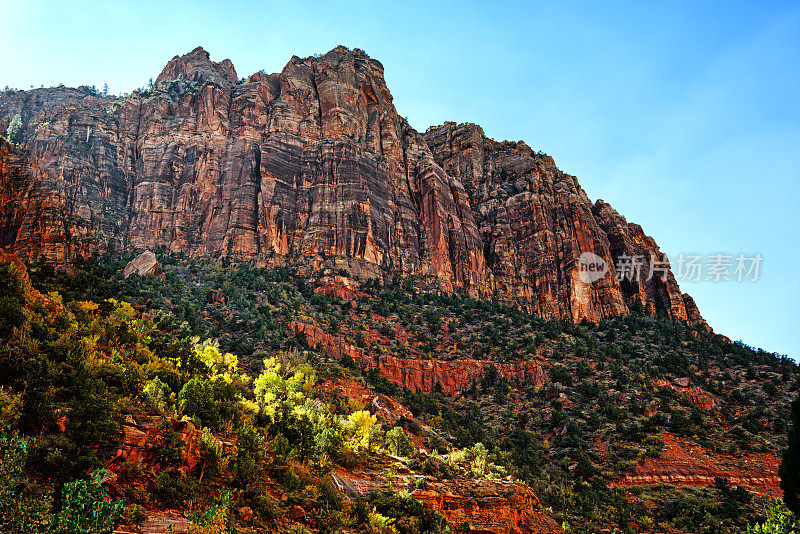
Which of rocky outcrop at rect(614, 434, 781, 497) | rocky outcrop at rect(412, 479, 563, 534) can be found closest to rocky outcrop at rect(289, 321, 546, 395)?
rocky outcrop at rect(614, 434, 781, 497)

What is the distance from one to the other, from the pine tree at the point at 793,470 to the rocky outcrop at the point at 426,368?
4751 centimetres

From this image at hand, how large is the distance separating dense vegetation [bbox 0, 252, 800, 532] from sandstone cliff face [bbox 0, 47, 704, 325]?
9181 millimetres

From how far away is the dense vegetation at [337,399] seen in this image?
17.5 m

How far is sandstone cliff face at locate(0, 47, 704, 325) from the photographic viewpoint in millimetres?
89438

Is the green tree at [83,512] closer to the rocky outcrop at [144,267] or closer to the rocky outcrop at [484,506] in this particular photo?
the rocky outcrop at [484,506]

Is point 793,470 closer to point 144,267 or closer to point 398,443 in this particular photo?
point 398,443

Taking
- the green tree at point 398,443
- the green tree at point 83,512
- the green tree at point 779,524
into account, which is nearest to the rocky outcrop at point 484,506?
the green tree at point 398,443

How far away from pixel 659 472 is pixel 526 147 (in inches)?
3941

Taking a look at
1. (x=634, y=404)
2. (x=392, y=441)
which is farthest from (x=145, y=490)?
(x=634, y=404)

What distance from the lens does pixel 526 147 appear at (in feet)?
442

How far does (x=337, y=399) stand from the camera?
41.6m

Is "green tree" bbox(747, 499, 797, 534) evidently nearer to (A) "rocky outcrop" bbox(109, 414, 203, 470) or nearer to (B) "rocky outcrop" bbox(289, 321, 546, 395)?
(A) "rocky outcrop" bbox(109, 414, 203, 470)

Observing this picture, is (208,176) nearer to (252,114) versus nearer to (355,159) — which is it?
(252,114)

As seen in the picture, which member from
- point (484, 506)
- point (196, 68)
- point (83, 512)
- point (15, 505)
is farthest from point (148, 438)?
point (196, 68)
